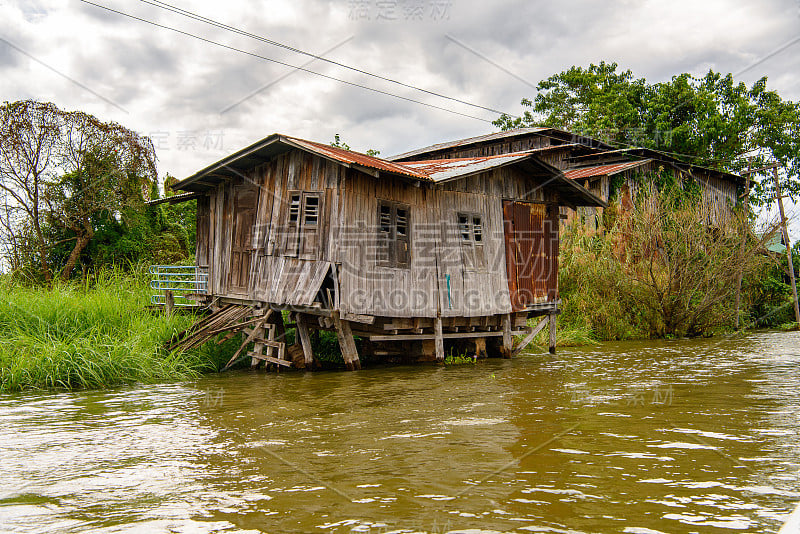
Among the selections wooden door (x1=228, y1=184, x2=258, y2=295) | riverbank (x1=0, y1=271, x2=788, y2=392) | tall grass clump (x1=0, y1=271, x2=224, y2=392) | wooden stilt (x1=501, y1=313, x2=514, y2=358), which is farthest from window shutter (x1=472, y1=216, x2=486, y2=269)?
tall grass clump (x1=0, y1=271, x2=224, y2=392)

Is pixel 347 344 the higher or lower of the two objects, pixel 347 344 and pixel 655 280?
the lower

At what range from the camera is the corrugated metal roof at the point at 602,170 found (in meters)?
22.1

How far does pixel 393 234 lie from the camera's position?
13.1 meters

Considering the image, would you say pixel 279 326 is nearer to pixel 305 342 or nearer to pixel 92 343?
pixel 305 342

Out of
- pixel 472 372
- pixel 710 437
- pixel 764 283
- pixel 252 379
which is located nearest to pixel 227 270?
pixel 252 379

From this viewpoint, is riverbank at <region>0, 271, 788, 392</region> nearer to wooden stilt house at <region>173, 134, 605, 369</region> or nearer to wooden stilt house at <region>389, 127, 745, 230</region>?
wooden stilt house at <region>173, 134, 605, 369</region>

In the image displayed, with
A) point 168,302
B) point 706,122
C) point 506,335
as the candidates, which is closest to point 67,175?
point 168,302

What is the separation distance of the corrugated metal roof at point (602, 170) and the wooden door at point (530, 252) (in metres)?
6.11

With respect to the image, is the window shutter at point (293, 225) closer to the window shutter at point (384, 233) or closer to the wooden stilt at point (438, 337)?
the window shutter at point (384, 233)

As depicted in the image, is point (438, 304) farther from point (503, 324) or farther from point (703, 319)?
point (703, 319)

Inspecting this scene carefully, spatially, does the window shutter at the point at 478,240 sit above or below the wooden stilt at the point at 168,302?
above

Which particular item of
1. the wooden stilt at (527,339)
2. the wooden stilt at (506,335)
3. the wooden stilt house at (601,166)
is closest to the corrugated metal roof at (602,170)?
the wooden stilt house at (601,166)

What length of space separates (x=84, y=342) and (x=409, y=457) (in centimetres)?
809

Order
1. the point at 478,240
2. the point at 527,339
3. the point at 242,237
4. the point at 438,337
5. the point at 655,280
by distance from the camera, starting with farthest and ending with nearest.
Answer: the point at 655,280
the point at 527,339
the point at 242,237
the point at 478,240
the point at 438,337
